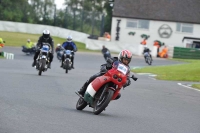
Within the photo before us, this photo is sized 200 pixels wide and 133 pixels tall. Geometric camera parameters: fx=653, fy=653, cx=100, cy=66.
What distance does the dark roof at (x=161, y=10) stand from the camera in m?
73.4

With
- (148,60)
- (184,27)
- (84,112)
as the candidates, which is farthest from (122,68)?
(184,27)

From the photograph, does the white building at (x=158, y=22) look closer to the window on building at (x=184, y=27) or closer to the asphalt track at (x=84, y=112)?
the window on building at (x=184, y=27)

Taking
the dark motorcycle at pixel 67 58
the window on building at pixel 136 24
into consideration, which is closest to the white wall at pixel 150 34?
the window on building at pixel 136 24

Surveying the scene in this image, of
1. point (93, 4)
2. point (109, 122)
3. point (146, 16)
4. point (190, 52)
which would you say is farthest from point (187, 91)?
point (93, 4)

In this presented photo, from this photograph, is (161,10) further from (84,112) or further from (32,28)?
(84,112)

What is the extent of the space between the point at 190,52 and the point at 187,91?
132 feet

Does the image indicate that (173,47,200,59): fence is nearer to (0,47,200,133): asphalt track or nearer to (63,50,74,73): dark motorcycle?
(63,50,74,73): dark motorcycle

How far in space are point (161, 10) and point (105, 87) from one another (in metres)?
62.4

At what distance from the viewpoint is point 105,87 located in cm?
1207

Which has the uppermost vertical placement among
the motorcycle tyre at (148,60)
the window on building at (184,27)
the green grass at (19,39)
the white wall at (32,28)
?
the window on building at (184,27)

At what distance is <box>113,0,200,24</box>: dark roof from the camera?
7344 cm

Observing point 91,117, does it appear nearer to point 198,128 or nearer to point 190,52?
point 198,128

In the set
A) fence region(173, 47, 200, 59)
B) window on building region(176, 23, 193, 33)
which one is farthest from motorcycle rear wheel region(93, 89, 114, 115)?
window on building region(176, 23, 193, 33)

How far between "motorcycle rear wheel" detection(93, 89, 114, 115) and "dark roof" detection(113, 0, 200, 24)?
6115cm
